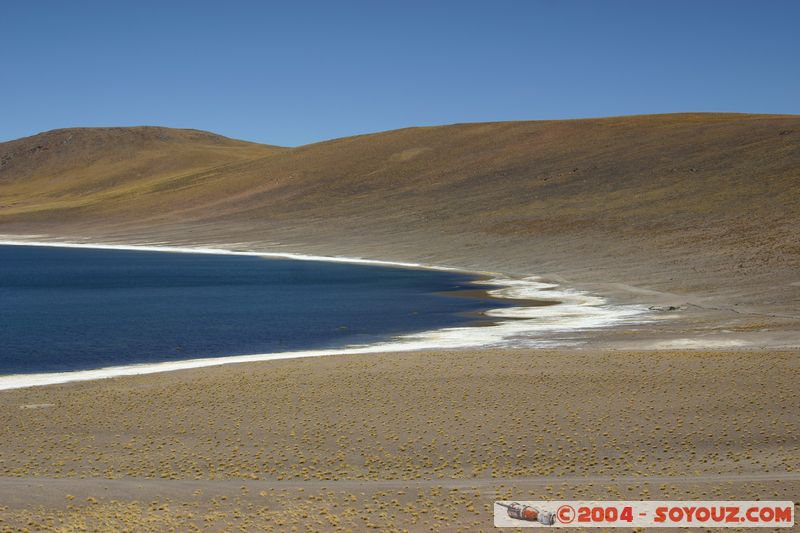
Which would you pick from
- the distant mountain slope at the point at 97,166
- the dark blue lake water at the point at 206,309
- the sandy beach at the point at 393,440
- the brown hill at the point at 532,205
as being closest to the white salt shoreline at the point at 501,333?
the dark blue lake water at the point at 206,309

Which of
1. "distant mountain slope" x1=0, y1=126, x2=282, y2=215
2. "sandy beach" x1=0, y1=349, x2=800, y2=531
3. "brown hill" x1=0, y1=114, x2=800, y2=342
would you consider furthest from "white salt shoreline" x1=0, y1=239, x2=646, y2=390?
"distant mountain slope" x1=0, y1=126, x2=282, y2=215

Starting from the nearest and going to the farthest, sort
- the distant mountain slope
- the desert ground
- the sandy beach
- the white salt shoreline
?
the sandy beach, the desert ground, the white salt shoreline, the distant mountain slope

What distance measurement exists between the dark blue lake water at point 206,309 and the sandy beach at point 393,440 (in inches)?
290

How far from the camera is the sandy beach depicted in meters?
15.9

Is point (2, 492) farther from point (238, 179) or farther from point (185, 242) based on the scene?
point (238, 179)

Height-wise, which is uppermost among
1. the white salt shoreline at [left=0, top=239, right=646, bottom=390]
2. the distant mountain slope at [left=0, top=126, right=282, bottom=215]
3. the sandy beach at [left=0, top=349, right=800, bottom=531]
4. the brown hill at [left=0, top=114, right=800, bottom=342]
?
the distant mountain slope at [left=0, top=126, right=282, bottom=215]

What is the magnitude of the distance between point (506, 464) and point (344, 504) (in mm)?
3947

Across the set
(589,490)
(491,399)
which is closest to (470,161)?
(491,399)

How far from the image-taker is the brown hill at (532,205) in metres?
60.6

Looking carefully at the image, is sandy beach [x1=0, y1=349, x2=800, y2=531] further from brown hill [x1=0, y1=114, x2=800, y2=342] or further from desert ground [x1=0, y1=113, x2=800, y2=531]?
brown hill [x1=0, y1=114, x2=800, y2=342]

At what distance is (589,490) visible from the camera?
16.6 metres

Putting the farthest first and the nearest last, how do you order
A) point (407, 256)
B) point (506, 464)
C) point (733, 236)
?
point (407, 256)
point (733, 236)
point (506, 464)

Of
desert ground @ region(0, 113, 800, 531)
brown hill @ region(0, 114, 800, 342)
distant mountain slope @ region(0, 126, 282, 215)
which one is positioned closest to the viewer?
desert ground @ region(0, 113, 800, 531)

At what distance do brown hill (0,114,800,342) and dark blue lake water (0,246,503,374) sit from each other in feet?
34.0
